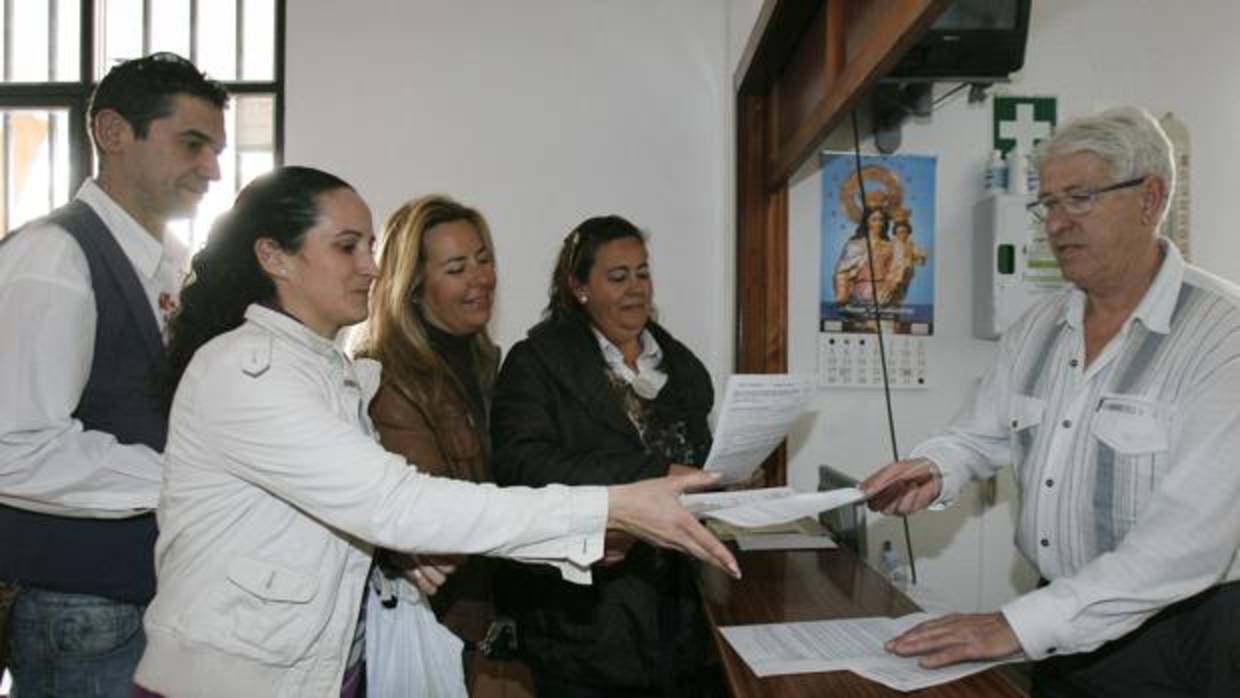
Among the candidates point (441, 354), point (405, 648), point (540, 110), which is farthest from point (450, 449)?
point (540, 110)

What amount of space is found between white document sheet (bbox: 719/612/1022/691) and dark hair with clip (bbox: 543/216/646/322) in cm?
84

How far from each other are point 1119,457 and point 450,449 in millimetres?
1159

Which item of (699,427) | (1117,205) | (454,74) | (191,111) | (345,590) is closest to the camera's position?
(345,590)

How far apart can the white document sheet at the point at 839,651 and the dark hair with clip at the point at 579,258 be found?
33.1 inches

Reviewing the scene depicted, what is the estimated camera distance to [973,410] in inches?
66.6

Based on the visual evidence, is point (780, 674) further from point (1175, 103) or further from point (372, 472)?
point (1175, 103)

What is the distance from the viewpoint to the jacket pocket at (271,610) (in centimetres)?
110

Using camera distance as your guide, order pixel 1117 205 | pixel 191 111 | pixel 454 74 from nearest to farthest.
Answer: pixel 1117 205 → pixel 191 111 → pixel 454 74

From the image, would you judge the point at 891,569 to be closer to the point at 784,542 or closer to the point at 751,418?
the point at 784,542

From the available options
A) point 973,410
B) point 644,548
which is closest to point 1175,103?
point 973,410

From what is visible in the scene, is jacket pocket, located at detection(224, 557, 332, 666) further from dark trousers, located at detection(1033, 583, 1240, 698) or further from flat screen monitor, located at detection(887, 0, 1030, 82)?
flat screen monitor, located at detection(887, 0, 1030, 82)

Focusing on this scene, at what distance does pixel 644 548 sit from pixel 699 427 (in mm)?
341

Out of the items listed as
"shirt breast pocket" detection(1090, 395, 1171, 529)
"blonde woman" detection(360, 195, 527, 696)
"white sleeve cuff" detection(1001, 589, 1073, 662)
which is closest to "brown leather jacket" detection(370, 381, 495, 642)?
"blonde woman" detection(360, 195, 527, 696)

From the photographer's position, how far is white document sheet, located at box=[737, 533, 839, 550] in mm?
2047
